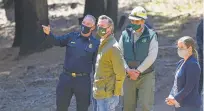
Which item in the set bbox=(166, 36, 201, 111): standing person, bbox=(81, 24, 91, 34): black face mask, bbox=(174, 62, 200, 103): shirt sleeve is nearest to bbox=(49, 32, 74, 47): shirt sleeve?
bbox=(81, 24, 91, 34): black face mask

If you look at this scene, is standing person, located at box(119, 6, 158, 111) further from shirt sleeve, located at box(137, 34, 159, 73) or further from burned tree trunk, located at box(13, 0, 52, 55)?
burned tree trunk, located at box(13, 0, 52, 55)

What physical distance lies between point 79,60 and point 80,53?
0.09 m

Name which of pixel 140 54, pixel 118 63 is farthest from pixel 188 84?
pixel 140 54

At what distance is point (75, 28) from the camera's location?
18.2 m

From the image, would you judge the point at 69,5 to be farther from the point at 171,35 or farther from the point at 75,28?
the point at 171,35

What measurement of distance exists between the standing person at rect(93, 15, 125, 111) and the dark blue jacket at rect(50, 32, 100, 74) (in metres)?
0.43

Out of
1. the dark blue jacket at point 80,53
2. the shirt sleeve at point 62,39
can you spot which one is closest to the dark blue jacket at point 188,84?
the dark blue jacket at point 80,53

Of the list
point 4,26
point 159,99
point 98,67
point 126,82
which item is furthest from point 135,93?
point 4,26

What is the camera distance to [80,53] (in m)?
6.82

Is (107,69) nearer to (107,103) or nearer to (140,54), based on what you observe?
(107,103)

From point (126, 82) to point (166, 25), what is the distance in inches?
420

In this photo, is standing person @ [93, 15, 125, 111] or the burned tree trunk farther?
the burned tree trunk

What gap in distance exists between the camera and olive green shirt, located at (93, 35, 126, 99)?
6238mm

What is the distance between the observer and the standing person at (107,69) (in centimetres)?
625
